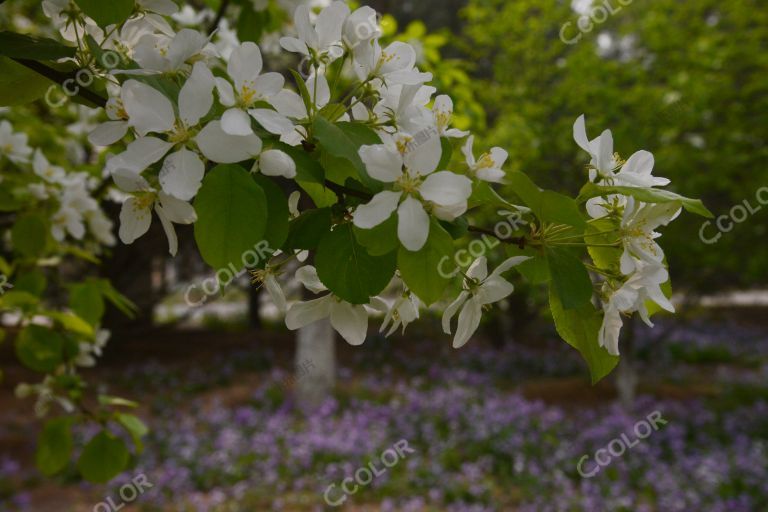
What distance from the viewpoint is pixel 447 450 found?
Answer: 5031 millimetres

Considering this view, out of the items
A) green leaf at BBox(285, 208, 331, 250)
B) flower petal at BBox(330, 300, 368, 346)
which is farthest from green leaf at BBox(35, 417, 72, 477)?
green leaf at BBox(285, 208, 331, 250)

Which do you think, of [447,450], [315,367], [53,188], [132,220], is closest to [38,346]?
[53,188]

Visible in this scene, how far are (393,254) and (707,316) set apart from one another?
13742mm

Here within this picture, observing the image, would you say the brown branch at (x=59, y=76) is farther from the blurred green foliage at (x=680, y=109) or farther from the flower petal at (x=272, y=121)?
the blurred green foliage at (x=680, y=109)

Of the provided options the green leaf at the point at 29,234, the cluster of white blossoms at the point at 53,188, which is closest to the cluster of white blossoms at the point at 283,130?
the green leaf at the point at 29,234

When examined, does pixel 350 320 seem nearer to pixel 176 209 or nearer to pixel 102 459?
pixel 176 209

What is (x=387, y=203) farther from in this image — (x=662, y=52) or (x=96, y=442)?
(x=662, y=52)

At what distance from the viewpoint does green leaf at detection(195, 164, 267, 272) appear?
0.65 metres

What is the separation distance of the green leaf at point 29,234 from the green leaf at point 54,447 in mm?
471

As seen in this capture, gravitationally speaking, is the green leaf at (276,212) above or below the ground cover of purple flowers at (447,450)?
above

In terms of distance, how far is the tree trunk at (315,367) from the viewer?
249 inches

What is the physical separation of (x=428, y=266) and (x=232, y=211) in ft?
0.67

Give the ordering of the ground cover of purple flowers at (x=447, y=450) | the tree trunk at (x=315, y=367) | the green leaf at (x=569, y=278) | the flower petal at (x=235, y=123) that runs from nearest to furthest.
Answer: the flower petal at (x=235, y=123), the green leaf at (x=569, y=278), the ground cover of purple flowers at (x=447, y=450), the tree trunk at (x=315, y=367)

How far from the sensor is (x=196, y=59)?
2.60ft
